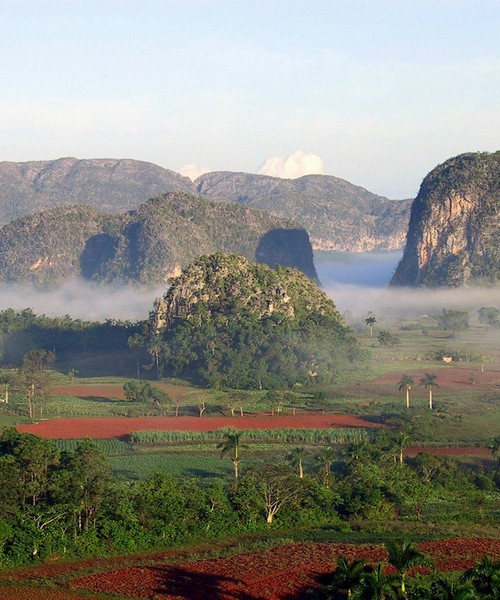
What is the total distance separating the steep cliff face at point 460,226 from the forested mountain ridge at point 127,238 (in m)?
36.5

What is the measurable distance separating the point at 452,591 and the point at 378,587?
229cm

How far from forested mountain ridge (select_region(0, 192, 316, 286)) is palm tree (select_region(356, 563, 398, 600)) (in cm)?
14154

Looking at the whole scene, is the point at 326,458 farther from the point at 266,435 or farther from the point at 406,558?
the point at 406,558

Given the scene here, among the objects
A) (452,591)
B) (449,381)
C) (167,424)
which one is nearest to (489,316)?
(449,381)

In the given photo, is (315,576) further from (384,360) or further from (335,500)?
(384,360)

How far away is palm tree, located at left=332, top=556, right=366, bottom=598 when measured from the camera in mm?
32656

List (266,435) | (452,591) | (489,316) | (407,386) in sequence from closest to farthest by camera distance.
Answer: (452,591)
(266,435)
(407,386)
(489,316)

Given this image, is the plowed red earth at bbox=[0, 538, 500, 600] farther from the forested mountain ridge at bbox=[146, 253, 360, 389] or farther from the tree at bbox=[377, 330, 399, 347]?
the tree at bbox=[377, 330, 399, 347]

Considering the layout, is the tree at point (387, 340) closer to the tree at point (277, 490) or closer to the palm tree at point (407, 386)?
the palm tree at point (407, 386)

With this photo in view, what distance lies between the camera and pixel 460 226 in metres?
149

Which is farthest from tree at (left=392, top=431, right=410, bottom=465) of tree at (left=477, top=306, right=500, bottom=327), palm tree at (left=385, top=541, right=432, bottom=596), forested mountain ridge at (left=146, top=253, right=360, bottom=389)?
tree at (left=477, top=306, right=500, bottom=327)

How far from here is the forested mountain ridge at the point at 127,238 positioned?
17662 cm

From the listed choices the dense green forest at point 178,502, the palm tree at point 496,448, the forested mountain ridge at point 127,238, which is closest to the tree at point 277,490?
the dense green forest at point 178,502

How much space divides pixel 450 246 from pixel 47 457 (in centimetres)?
10891
